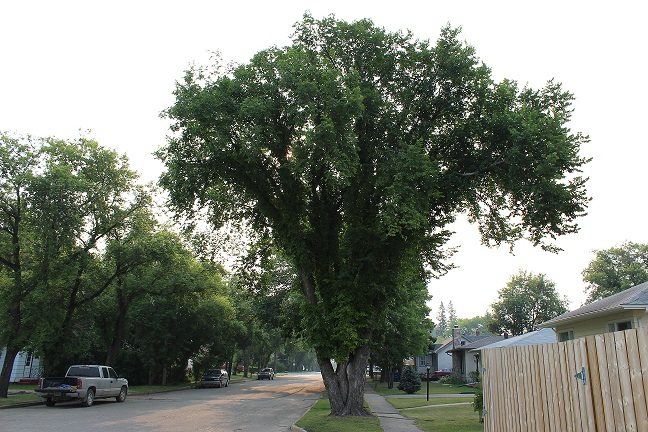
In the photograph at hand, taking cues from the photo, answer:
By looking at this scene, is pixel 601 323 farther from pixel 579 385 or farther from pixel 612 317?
pixel 579 385

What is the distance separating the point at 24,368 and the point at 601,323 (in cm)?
3891

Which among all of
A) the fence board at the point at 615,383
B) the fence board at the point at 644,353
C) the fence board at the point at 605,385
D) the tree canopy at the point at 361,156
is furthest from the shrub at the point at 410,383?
the fence board at the point at 644,353

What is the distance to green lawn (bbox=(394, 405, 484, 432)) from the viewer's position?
52.1ft

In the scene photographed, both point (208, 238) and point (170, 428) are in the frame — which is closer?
point (170, 428)

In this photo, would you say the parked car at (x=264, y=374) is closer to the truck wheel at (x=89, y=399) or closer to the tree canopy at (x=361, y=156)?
the truck wheel at (x=89, y=399)

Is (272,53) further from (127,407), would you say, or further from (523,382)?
(127,407)

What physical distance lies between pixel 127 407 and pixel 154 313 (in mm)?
17587

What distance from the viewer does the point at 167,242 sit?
30.4m

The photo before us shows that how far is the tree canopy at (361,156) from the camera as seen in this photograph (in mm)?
16906

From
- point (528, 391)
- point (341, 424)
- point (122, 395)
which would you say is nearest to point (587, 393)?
point (528, 391)

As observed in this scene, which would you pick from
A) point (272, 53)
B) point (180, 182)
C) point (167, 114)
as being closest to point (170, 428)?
point (180, 182)

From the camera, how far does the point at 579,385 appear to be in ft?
20.0

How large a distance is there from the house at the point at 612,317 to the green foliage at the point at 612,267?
44731 millimetres

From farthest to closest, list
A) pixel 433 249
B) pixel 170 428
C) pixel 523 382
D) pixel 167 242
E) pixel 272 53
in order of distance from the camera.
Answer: pixel 167 242
pixel 433 249
pixel 272 53
pixel 170 428
pixel 523 382
